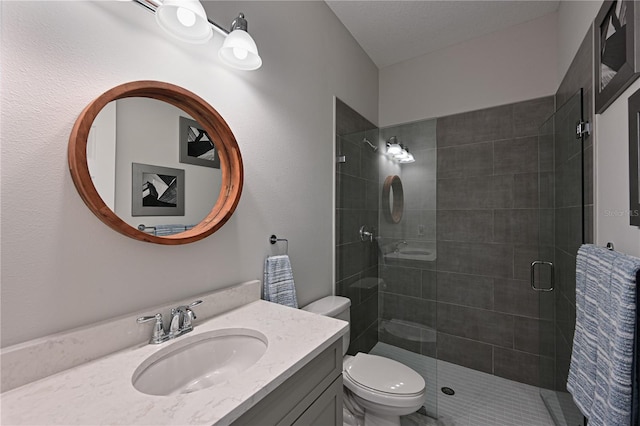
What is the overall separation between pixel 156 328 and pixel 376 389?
115 cm

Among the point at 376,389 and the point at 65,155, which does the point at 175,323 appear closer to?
the point at 65,155

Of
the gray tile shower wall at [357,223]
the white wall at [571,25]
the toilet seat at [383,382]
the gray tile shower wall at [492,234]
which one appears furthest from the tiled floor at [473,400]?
the white wall at [571,25]

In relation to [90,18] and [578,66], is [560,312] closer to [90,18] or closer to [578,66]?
[578,66]

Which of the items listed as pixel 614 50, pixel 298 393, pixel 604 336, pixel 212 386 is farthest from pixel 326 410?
pixel 614 50

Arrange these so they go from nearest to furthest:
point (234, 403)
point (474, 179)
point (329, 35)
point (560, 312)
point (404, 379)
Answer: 1. point (234, 403)
2. point (404, 379)
3. point (560, 312)
4. point (329, 35)
5. point (474, 179)

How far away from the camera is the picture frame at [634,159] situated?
35.2 inches

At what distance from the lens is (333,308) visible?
5.59 ft

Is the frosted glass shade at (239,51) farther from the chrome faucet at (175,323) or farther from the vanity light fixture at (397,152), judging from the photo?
the vanity light fixture at (397,152)

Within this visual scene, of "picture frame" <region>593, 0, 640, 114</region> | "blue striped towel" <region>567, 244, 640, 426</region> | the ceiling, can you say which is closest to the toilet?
"blue striped towel" <region>567, 244, 640, 426</region>

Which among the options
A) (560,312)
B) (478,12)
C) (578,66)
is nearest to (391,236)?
(560,312)

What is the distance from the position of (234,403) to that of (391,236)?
1.68 meters

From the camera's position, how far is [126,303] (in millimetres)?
905

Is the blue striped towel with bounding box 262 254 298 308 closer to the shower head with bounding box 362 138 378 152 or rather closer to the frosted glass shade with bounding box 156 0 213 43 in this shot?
the frosted glass shade with bounding box 156 0 213 43

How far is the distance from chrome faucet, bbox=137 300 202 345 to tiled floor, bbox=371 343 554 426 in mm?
1553
